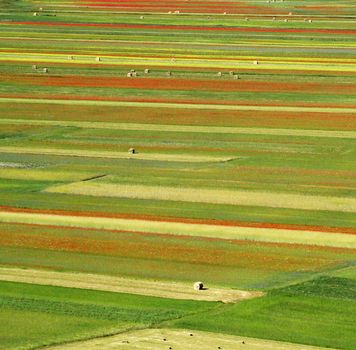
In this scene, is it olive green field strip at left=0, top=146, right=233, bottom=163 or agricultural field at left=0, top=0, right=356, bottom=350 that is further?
olive green field strip at left=0, top=146, right=233, bottom=163

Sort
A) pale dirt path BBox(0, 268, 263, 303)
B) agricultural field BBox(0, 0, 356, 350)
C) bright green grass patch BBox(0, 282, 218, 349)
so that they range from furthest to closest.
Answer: pale dirt path BBox(0, 268, 263, 303), agricultural field BBox(0, 0, 356, 350), bright green grass patch BBox(0, 282, 218, 349)

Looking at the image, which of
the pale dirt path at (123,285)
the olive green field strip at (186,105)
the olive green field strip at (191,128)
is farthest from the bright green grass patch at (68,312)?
the olive green field strip at (186,105)

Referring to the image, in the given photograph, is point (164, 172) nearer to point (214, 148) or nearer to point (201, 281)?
point (214, 148)

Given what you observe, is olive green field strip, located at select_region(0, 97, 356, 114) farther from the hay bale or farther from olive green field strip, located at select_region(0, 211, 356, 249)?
the hay bale

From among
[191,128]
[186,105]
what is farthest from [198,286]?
[186,105]

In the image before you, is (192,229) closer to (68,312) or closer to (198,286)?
(198,286)

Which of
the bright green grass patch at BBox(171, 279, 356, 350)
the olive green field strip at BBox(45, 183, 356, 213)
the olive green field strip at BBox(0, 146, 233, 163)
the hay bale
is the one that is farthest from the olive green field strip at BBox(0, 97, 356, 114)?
the bright green grass patch at BBox(171, 279, 356, 350)
